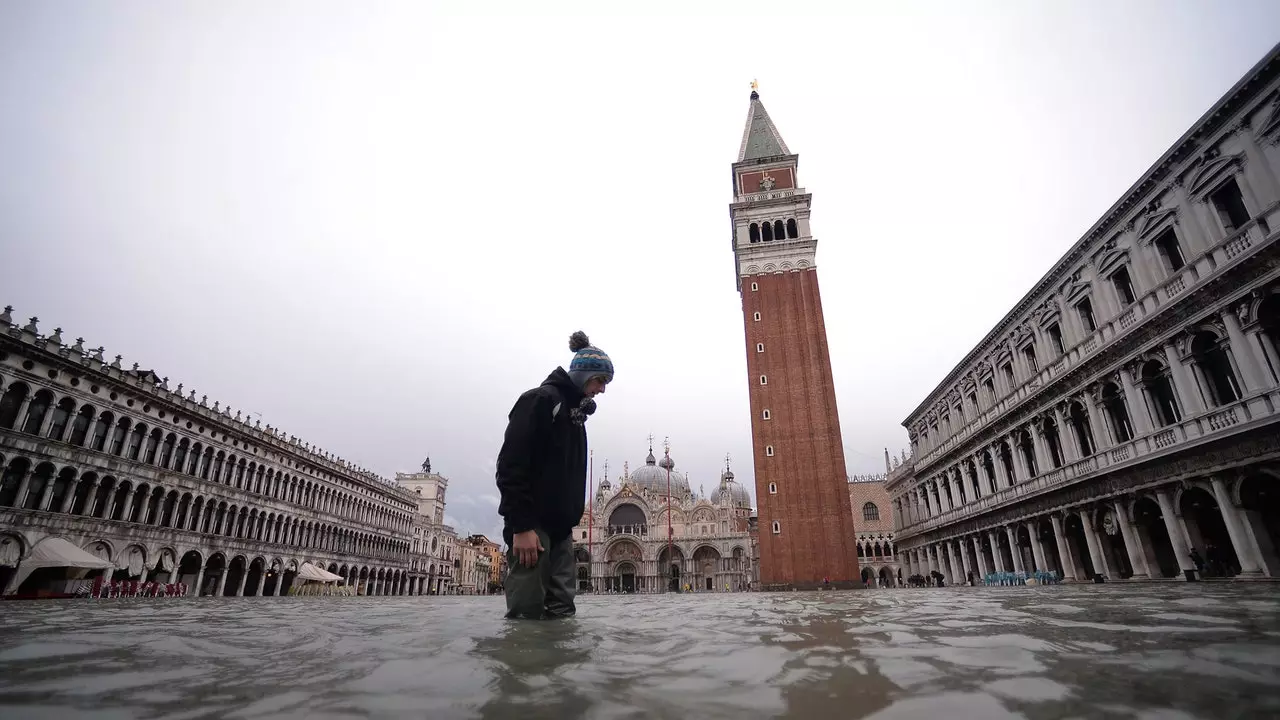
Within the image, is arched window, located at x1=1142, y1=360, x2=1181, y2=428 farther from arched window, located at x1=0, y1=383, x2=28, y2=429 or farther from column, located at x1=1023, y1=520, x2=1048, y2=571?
arched window, located at x1=0, y1=383, x2=28, y2=429

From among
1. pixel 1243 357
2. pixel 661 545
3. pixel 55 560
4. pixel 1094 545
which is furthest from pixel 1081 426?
pixel 661 545

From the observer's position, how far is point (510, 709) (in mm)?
1774

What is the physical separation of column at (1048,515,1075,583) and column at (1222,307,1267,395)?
10.1 m

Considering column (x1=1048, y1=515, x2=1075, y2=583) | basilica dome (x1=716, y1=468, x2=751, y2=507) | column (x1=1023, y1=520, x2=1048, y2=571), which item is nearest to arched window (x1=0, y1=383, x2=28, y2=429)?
column (x1=1048, y1=515, x2=1075, y2=583)

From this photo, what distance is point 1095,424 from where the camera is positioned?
1991cm

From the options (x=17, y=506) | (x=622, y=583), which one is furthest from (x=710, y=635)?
(x=622, y=583)

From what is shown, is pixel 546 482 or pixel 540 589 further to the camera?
pixel 546 482

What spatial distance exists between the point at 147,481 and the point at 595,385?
3322 cm

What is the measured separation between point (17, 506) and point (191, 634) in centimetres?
2867

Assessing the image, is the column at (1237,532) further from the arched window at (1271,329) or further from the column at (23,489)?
the column at (23,489)

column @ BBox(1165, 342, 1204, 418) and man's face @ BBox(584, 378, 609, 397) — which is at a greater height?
column @ BBox(1165, 342, 1204, 418)

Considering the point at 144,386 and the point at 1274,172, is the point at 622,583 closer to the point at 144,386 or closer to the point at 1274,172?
the point at 144,386

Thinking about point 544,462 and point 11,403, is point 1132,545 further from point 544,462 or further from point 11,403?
point 11,403

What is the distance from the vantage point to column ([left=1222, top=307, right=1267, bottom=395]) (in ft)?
45.7
